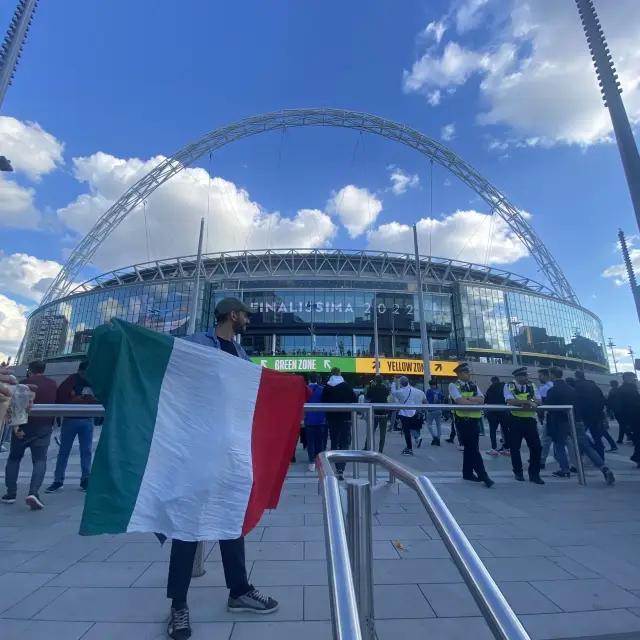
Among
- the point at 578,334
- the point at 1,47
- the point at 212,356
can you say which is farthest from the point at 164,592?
the point at 578,334

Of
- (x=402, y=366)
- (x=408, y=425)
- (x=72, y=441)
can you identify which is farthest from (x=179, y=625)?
(x=402, y=366)

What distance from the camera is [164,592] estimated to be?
9.16ft

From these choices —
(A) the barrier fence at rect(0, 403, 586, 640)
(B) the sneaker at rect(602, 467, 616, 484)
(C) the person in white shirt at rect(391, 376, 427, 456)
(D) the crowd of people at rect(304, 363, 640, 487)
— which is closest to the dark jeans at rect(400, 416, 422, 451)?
(C) the person in white shirt at rect(391, 376, 427, 456)

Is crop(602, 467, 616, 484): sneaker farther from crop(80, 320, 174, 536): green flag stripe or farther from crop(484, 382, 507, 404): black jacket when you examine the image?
crop(80, 320, 174, 536): green flag stripe

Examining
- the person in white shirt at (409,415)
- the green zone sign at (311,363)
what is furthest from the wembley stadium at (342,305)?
the person in white shirt at (409,415)

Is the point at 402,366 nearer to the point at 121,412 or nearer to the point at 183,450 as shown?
the point at 183,450

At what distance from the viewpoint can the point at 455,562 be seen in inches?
51.2

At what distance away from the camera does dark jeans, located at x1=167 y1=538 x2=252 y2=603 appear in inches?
91.1

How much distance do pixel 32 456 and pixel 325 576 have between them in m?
4.35

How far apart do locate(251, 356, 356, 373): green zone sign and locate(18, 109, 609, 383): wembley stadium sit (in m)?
0.12

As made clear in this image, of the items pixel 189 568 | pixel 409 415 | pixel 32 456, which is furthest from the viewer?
pixel 409 415

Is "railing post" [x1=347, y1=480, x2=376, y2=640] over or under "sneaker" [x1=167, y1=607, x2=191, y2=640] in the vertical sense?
over

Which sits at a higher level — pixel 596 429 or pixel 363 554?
pixel 596 429

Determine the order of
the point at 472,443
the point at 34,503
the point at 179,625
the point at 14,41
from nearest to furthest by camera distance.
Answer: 1. the point at 179,625
2. the point at 34,503
3. the point at 472,443
4. the point at 14,41
